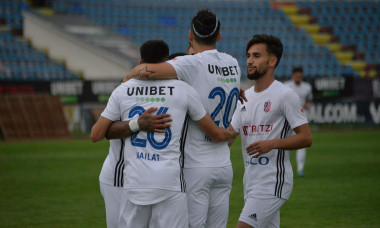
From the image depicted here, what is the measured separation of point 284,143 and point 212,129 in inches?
36.2

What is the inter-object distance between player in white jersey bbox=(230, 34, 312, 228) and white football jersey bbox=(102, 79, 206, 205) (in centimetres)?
94

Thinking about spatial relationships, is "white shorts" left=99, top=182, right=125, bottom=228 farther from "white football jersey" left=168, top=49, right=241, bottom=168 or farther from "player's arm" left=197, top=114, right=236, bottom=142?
"player's arm" left=197, top=114, right=236, bottom=142

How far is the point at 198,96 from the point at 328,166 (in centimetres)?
1155

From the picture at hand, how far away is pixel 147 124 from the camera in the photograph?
4668mm

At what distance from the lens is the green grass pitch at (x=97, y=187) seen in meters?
9.18

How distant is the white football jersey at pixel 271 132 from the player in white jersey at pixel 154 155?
1105mm

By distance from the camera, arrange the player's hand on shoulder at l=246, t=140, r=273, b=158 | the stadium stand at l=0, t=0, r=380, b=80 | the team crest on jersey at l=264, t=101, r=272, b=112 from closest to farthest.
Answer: the player's hand on shoulder at l=246, t=140, r=273, b=158 < the team crest on jersey at l=264, t=101, r=272, b=112 < the stadium stand at l=0, t=0, r=380, b=80

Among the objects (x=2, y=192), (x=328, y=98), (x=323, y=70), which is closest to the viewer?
(x=2, y=192)

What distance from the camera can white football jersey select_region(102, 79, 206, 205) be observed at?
15.4 feet

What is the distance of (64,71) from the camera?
98.5ft

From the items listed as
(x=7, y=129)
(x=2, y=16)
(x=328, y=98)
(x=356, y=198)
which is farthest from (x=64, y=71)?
(x=356, y=198)

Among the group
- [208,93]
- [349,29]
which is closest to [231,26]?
[349,29]

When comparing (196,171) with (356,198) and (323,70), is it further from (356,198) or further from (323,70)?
(323,70)

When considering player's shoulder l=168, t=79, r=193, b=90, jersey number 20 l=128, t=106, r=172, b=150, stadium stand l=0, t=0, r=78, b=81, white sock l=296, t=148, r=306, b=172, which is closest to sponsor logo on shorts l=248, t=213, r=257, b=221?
jersey number 20 l=128, t=106, r=172, b=150
